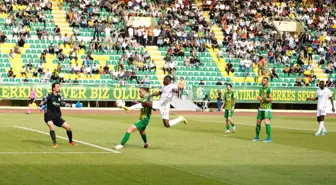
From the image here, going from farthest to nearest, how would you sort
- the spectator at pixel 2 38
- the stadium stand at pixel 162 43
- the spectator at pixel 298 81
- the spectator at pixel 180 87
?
the spectator at pixel 298 81 < the spectator at pixel 2 38 < the stadium stand at pixel 162 43 < the spectator at pixel 180 87

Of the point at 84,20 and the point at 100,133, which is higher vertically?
the point at 84,20

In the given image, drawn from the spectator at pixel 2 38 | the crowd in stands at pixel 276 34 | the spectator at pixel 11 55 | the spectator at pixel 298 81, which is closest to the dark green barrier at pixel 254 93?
the spectator at pixel 298 81

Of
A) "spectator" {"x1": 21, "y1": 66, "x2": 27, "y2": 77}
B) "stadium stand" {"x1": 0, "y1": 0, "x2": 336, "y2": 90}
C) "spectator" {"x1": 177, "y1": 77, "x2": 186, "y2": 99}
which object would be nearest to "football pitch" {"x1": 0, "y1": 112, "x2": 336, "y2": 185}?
"spectator" {"x1": 21, "y1": 66, "x2": 27, "y2": 77}

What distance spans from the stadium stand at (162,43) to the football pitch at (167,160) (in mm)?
27081

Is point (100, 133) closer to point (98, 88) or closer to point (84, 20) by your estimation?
point (98, 88)

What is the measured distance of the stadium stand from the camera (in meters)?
54.6

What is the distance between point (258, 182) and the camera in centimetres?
1415

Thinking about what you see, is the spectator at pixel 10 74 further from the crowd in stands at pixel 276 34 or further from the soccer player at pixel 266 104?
the soccer player at pixel 266 104

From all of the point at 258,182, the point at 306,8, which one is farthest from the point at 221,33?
the point at 258,182

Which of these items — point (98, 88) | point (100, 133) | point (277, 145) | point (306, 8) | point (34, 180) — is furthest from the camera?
point (306, 8)

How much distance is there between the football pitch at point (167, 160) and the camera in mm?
14367

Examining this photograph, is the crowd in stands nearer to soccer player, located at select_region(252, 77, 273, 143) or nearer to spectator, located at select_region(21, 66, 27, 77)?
spectator, located at select_region(21, 66, 27, 77)

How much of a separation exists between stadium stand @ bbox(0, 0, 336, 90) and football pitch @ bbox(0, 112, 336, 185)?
27081 millimetres

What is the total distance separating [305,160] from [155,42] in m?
42.4
